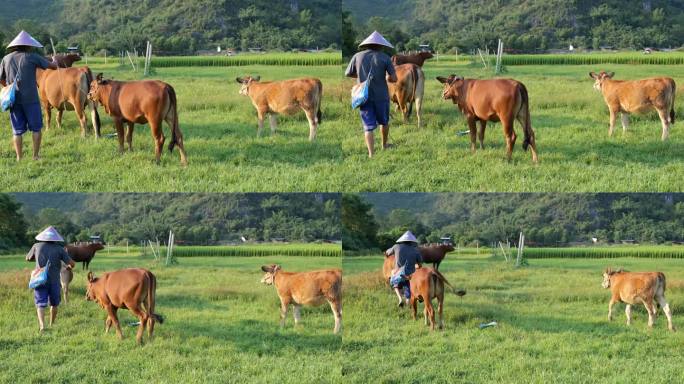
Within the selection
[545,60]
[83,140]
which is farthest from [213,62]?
[545,60]

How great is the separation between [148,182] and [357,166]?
2.85m

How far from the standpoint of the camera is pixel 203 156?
14.3m

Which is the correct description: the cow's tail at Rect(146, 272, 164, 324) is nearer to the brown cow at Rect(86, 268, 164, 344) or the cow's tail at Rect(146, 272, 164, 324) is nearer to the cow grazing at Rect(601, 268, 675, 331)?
the brown cow at Rect(86, 268, 164, 344)

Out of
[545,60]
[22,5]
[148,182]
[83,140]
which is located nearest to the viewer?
→ [148,182]

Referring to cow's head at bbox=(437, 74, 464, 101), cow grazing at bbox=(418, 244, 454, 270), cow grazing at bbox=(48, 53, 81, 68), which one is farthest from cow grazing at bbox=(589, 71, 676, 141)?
cow grazing at bbox=(48, 53, 81, 68)

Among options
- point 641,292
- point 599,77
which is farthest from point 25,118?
point 641,292

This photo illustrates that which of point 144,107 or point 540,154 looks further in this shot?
point 540,154

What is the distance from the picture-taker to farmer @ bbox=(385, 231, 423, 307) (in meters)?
14.2

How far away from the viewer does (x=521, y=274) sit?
50.0 feet

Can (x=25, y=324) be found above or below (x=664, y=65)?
below

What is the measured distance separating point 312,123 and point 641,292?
509 centimetres

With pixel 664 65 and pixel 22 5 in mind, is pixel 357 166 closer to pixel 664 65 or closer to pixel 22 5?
pixel 664 65

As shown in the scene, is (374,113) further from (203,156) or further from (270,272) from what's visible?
Result: (270,272)

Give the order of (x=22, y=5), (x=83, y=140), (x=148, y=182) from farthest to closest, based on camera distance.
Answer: (x=22, y=5) < (x=83, y=140) < (x=148, y=182)
